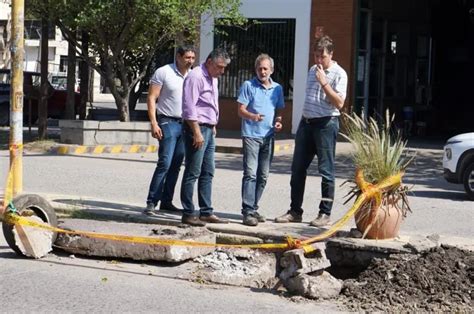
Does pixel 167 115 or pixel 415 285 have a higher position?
pixel 167 115

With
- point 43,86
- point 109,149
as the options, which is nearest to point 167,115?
point 109,149

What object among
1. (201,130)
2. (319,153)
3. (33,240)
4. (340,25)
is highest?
(340,25)

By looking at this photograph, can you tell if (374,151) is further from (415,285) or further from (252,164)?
(415,285)

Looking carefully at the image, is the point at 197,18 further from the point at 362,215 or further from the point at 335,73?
the point at 362,215

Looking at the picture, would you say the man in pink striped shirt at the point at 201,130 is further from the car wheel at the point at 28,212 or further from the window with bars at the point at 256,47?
the window with bars at the point at 256,47

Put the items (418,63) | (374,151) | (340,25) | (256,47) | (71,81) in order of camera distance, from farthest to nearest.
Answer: (418,63)
(256,47)
(340,25)
(71,81)
(374,151)

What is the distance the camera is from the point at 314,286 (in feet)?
23.5

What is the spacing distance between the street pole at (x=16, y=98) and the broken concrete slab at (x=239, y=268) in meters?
2.43

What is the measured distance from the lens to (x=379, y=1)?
2600cm

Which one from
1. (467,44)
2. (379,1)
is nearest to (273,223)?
(379,1)

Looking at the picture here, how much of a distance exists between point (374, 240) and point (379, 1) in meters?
18.8

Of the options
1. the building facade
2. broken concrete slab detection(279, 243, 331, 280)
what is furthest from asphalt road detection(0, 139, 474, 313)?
the building facade

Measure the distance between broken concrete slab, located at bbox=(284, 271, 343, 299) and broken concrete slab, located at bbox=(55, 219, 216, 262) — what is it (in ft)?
4.23

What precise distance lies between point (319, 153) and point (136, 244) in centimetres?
229
